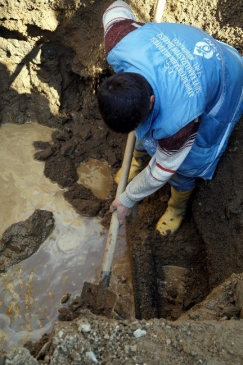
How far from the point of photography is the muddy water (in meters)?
3.21

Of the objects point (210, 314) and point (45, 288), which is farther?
point (45, 288)

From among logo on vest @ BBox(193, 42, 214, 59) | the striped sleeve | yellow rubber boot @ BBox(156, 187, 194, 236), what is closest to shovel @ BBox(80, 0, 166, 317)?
the striped sleeve

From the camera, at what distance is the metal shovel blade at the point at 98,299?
2.79 metres

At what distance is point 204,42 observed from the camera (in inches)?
100

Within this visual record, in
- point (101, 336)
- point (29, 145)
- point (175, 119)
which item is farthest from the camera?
point (29, 145)

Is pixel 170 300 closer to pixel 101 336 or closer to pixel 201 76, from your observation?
pixel 101 336

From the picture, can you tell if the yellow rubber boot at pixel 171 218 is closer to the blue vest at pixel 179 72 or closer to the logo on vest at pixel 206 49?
the blue vest at pixel 179 72

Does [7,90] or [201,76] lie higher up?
[201,76]

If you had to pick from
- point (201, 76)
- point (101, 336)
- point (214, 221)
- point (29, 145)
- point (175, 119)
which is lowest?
point (29, 145)

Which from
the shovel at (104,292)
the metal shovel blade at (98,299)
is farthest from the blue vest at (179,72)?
the metal shovel blade at (98,299)

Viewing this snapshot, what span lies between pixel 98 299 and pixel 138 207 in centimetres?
116

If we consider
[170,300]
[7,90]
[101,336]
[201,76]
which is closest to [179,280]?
[170,300]

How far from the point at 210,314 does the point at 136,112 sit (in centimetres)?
127

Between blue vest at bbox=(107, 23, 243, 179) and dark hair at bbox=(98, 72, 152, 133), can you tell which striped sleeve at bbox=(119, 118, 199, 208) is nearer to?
blue vest at bbox=(107, 23, 243, 179)
